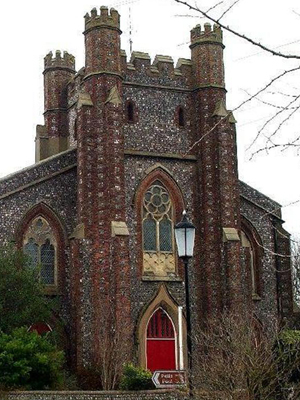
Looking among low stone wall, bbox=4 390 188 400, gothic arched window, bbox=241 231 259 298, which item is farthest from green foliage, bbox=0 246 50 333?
gothic arched window, bbox=241 231 259 298

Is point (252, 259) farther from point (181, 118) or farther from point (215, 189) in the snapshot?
point (181, 118)

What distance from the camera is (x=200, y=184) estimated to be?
35.7 meters

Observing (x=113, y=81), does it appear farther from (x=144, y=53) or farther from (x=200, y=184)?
(x=200, y=184)

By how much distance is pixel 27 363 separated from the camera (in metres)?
24.7

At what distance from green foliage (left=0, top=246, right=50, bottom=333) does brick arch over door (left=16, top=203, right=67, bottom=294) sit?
324cm

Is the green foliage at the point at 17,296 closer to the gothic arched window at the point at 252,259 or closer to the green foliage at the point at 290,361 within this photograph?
the gothic arched window at the point at 252,259

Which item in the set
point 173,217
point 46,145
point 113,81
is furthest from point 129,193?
point 46,145

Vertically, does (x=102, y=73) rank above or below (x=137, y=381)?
above

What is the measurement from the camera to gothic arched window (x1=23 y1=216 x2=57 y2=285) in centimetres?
3419

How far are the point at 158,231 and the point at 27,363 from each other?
11377mm

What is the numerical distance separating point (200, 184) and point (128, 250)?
5006mm

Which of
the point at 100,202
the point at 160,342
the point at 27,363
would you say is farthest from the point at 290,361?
the point at 100,202

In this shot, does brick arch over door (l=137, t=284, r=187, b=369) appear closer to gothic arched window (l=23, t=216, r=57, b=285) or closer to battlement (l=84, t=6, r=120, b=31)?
gothic arched window (l=23, t=216, r=57, b=285)

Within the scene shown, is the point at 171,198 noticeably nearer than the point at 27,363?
No
